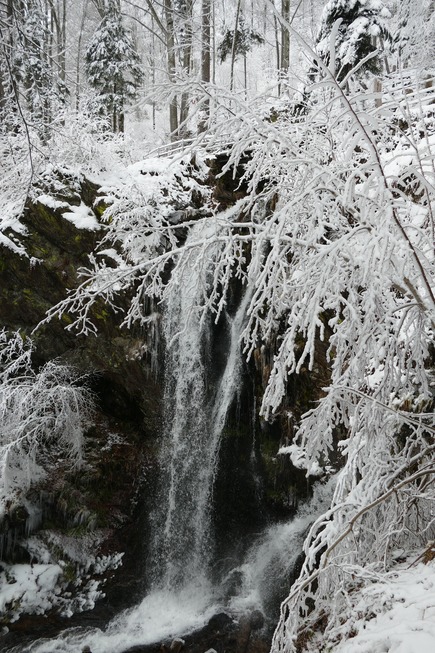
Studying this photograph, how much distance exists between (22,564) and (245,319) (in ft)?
→ 19.0

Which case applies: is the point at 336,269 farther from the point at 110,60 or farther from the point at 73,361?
the point at 110,60

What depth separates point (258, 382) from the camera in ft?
23.6

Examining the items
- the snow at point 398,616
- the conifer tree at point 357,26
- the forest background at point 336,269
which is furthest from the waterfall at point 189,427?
the snow at point 398,616

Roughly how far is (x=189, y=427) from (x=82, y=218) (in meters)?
4.34

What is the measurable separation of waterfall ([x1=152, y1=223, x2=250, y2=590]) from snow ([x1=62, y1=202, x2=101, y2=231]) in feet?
6.00

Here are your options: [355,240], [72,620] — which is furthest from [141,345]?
[355,240]

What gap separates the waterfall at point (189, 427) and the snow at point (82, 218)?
183 centimetres

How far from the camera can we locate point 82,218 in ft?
24.5

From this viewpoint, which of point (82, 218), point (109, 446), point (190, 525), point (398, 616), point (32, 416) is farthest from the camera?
point (109, 446)

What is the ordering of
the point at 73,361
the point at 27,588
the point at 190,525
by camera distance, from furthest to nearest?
1. the point at 73,361
2. the point at 190,525
3. the point at 27,588

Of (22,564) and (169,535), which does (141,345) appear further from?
(22,564)

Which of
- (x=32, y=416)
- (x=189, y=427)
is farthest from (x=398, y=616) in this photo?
(x=32, y=416)

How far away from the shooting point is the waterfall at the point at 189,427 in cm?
730

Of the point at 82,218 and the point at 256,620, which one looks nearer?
the point at 256,620
